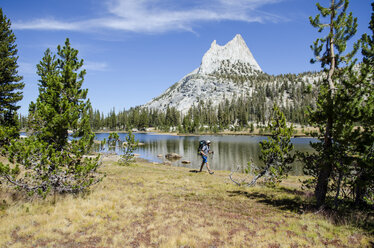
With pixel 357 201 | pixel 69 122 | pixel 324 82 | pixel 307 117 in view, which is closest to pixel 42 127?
pixel 69 122

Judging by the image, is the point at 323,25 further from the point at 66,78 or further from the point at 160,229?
the point at 66,78

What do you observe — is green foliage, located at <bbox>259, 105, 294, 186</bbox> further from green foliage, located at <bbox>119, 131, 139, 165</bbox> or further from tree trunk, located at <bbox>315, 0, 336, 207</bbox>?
green foliage, located at <bbox>119, 131, 139, 165</bbox>

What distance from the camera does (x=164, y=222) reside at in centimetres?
866

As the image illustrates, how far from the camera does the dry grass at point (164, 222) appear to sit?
23.1 feet

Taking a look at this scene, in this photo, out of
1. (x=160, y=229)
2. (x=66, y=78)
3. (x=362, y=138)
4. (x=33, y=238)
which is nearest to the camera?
(x=33, y=238)

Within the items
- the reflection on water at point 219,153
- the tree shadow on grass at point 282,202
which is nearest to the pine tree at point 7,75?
the reflection on water at point 219,153

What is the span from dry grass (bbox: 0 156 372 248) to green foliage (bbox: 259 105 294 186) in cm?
361

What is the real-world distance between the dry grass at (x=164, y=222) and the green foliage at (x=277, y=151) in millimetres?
3608

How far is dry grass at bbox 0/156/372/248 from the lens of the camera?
7.04 metres

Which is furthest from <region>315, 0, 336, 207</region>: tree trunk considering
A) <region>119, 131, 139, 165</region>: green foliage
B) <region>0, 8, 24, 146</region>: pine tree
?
<region>0, 8, 24, 146</region>: pine tree

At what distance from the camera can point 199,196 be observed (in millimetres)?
12680

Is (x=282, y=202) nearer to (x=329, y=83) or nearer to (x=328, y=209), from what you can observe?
(x=328, y=209)

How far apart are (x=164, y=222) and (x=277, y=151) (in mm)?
10920

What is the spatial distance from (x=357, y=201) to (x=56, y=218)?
1442cm
